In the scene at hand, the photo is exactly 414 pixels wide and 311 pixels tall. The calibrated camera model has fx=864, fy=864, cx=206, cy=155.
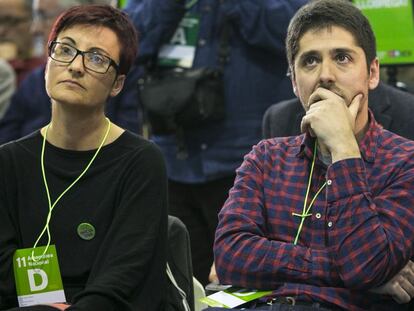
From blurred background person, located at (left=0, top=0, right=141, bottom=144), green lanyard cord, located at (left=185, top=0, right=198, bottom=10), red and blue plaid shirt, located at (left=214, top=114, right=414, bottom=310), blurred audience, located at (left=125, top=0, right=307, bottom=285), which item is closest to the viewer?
red and blue plaid shirt, located at (left=214, top=114, right=414, bottom=310)

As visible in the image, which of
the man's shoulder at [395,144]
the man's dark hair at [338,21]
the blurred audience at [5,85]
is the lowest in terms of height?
the blurred audience at [5,85]

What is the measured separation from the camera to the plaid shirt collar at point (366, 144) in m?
2.56

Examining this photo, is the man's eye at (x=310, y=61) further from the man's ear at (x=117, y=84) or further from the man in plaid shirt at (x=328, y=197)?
the man's ear at (x=117, y=84)

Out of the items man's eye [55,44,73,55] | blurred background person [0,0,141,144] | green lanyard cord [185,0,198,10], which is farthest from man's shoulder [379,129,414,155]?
blurred background person [0,0,141,144]

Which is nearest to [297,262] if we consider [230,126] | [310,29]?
[310,29]

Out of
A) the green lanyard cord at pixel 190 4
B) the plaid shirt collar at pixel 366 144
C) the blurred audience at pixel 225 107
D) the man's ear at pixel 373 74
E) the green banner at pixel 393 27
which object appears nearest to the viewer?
the plaid shirt collar at pixel 366 144

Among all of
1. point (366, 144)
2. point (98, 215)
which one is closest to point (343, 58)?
point (366, 144)

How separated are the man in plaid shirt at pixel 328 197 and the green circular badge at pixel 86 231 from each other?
0.43 m

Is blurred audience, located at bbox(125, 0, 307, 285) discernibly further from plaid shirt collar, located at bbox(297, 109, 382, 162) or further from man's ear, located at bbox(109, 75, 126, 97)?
plaid shirt collar, located at bbox(297, 109, 382, 162)

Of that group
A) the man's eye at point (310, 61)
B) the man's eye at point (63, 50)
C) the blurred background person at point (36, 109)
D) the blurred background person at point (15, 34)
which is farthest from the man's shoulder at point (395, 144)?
the blurred background person at point (15, 34)

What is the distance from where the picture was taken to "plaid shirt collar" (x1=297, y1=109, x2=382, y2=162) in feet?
8.41

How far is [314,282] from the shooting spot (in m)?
2.46

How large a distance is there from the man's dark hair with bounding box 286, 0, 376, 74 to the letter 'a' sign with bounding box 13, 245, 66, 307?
1.03 meters

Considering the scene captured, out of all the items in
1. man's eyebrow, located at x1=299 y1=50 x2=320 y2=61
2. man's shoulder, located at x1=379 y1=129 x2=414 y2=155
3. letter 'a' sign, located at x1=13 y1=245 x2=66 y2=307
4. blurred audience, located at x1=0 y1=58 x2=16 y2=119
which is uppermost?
man's eyebrow, located at x1=299 y1=50 x2=320 y2=61
